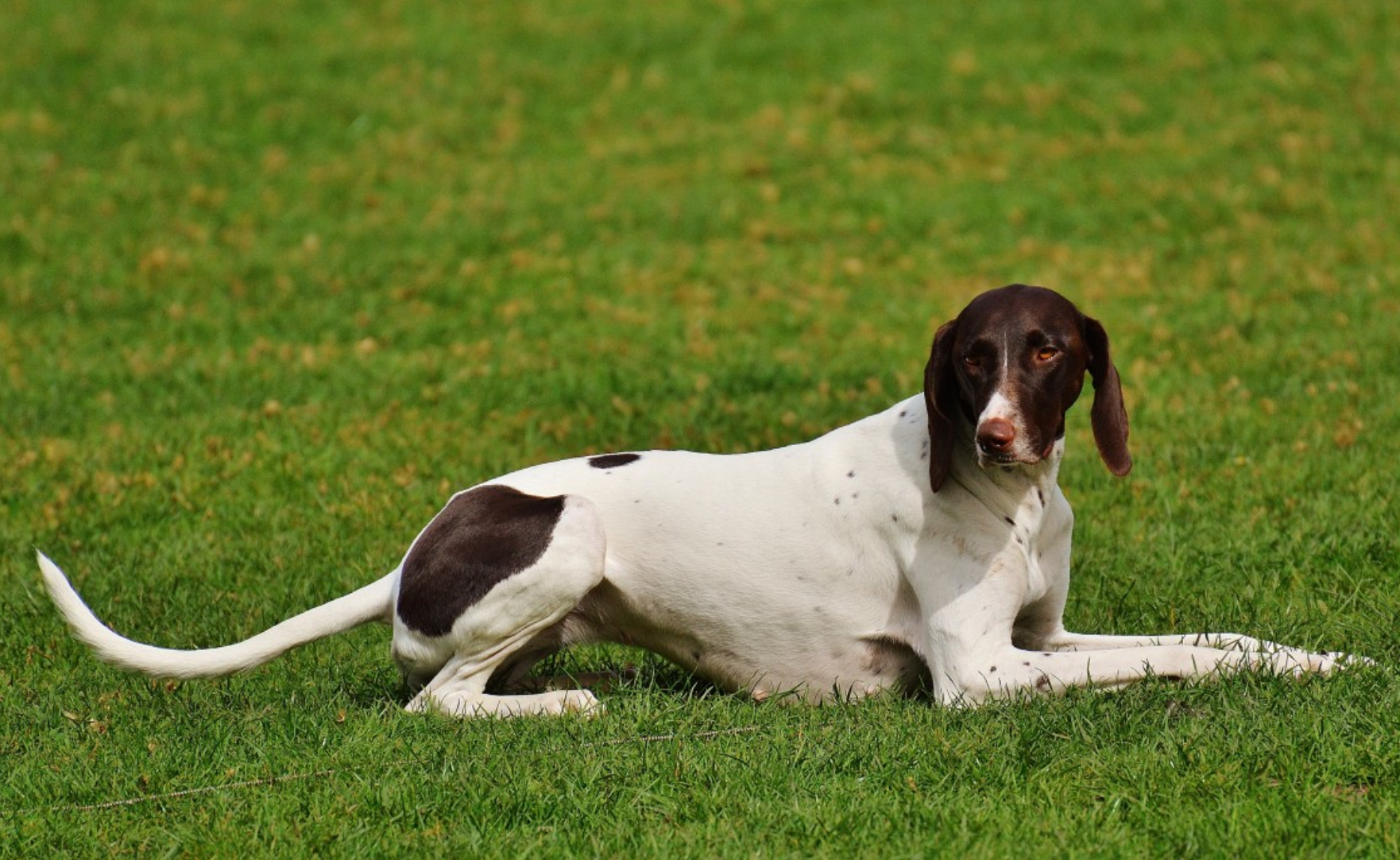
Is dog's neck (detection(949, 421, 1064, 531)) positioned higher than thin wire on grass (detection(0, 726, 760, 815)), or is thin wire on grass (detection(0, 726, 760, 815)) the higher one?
dog's neck (detection(949, 421, 1064, 531))

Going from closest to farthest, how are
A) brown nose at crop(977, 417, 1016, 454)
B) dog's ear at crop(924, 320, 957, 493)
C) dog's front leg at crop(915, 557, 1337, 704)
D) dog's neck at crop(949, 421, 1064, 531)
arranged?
1. brown nose at crop(977, 417, 1016, 454)
2. dog's front leg at crop(915, 557, 1337, 704)
3. dog's ear at crop(924, 320, 957, 493)
4. dog's neck at crop(949, 421, 1064, 531)

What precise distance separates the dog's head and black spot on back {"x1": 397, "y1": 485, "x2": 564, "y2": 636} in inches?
52.3

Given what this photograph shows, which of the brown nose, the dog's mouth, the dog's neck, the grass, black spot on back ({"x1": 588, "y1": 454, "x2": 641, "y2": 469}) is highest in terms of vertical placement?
the brown nose

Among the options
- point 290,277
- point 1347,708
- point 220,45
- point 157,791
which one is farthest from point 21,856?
point 220,45

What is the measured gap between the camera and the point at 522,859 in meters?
4.32

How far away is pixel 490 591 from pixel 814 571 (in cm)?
108

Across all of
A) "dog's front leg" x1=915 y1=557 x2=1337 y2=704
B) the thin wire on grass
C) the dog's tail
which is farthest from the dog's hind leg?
"dog's front leg" x1=915 y1=557 x2=1337 y2=704

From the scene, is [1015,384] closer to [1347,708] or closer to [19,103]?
[1347,708]

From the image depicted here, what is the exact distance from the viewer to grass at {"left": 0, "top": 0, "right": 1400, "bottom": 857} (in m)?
4.70

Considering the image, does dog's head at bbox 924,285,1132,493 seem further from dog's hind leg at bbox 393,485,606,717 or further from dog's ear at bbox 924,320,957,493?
dog's hind leg at bbox 393,485,606,717

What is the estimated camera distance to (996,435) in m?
5.17

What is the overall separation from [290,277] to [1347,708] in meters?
9.02

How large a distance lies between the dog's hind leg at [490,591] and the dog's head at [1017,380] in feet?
4.06

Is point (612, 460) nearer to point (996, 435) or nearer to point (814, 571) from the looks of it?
point (814, 571)
